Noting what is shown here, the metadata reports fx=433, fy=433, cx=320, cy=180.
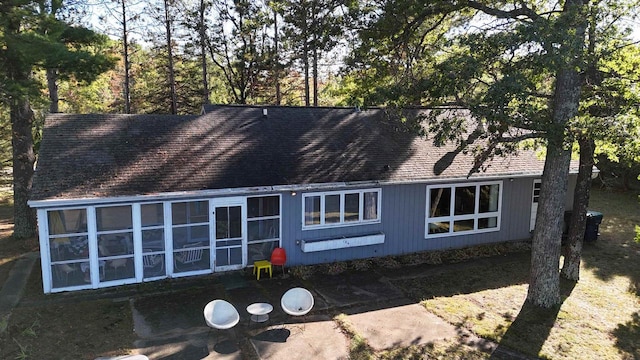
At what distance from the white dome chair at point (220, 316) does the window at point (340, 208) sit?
402 centimetres

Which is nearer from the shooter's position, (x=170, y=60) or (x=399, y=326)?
(x=399, y=326)

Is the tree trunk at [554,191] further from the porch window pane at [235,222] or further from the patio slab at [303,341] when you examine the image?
the porch window pane at [235,222]

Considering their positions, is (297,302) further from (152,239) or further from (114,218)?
(114,218)

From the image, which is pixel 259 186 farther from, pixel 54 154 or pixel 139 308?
pixel 54 154

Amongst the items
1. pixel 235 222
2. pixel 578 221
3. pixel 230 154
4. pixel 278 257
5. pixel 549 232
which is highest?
pixel 230 154

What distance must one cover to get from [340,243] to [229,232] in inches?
116

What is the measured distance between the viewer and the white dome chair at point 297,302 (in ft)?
27.5

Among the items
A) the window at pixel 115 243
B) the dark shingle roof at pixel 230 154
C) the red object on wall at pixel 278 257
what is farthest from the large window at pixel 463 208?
the window at pixel 115 243

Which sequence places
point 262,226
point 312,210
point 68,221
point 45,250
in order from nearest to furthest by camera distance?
point 45,250, point 68,221, point 262,226, point 312,210

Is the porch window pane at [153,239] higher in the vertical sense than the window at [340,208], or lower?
lower

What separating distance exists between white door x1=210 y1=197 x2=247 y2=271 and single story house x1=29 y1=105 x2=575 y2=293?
3 cm

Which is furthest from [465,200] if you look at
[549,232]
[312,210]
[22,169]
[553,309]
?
[22,169]

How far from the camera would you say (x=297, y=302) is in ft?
27.9

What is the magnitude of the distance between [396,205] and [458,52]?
16.1ft
